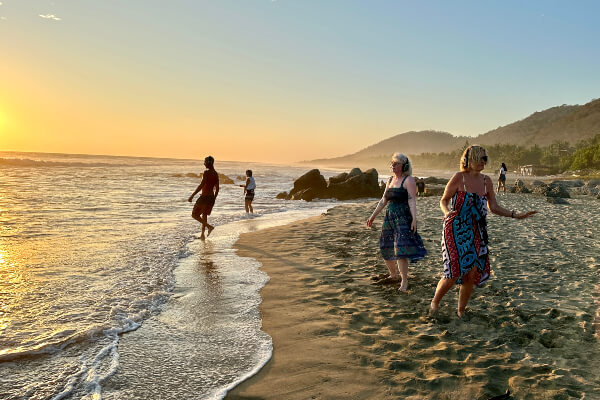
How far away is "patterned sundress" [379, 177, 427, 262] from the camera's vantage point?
555cm

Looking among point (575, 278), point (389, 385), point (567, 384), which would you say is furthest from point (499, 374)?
point (575, 278)

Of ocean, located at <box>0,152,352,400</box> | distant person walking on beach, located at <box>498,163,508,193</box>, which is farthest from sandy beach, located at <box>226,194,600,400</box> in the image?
distant person walking on beach, located at <box>498,163,508,193</box>

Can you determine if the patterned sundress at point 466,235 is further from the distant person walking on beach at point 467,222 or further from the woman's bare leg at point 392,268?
the woman's bare leg at point 392,268

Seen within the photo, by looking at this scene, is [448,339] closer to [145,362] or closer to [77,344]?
[145,362]

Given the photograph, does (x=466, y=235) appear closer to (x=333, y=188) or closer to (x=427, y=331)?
(x=427, y=331)

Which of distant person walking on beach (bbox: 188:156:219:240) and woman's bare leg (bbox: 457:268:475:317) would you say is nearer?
woman's bare leg (bbox: 457:268:475:317)

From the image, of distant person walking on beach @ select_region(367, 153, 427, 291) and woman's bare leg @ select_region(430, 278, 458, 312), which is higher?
distant person walking on beach @ select_region(367, 153, 427, 291)

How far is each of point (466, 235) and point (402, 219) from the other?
1.36 metres

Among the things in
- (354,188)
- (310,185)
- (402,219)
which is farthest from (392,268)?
(354,188)

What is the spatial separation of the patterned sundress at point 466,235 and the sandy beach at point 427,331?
763mm

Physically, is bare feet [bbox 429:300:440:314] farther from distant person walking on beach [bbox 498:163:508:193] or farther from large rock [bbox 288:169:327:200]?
distant person walking on beach [bbox 498:163:508:193]

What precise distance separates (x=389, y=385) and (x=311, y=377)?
71cm

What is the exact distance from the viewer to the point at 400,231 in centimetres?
564

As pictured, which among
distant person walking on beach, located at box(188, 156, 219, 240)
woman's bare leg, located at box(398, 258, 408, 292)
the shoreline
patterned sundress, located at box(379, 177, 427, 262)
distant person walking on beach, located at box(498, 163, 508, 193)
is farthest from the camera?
distant person walking on beach, located at box(498, 163, 508, 193)
